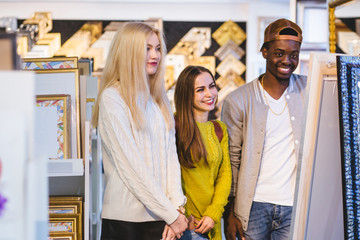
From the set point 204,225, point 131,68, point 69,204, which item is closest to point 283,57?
point 131,68

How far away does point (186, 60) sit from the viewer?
6.60 metres

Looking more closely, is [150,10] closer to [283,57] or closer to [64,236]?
[283,57]

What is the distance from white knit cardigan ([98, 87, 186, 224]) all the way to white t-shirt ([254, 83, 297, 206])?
1.53 feet

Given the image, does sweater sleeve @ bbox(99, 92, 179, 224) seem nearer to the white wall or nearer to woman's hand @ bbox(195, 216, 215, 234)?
woman's hand @ bbox(195, 216, 215, 234)

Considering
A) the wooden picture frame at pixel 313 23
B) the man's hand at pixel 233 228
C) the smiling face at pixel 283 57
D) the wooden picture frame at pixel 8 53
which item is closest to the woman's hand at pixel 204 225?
the man's hand at pixel 233 228

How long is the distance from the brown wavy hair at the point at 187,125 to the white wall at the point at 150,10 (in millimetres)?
4103

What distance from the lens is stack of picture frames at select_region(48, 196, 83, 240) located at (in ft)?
7.87

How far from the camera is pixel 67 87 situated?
239 cm

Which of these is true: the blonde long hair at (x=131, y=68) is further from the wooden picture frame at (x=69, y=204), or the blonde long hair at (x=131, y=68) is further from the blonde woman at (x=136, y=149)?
the wooden picture frame at (x=69, y=204)

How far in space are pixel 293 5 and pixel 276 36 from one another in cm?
337

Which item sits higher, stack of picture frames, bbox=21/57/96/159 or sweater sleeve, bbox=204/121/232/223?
stack of picture frames, bbox=21/57/96/159

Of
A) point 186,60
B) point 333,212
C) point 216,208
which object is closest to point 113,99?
point 216,208

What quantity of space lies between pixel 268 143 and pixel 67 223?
3.35 ft

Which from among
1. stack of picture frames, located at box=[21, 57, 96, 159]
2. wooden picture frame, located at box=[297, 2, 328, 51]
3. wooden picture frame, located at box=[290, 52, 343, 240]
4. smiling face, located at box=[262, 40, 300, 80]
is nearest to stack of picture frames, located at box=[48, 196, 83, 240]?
stack of picture frames, located at box=[21, 57, 96, 159]
